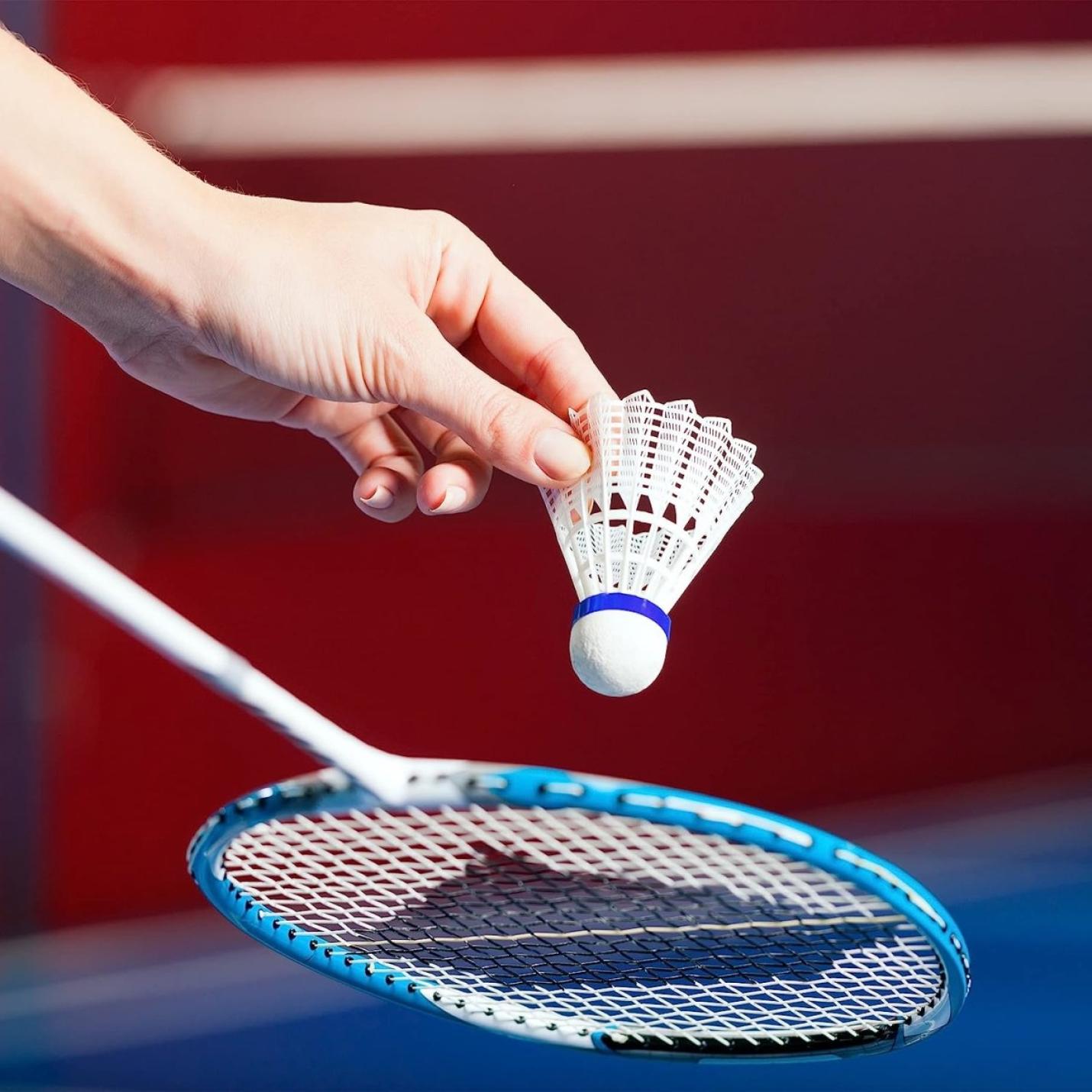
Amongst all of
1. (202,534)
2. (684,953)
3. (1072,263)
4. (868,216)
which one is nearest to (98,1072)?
(202,534)

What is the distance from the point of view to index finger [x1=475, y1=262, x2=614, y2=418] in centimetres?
81

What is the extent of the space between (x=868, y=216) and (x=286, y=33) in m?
0.74

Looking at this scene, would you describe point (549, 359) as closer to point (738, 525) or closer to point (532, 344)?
point (532, 344)

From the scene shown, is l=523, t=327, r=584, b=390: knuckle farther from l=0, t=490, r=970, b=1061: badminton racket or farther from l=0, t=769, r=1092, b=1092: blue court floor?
l=0, t=769, r=1092, b=1092: blue court floor

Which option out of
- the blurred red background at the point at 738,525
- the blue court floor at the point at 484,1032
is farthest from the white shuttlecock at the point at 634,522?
the blurred red background at the point at 738,525

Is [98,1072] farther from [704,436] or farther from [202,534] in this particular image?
[704,436]

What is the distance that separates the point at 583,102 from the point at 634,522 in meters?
1.27

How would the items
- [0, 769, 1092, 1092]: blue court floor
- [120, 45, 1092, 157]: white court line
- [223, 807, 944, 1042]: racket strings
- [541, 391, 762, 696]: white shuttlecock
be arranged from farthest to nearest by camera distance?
1. [120, 45, 1092, 157]: white court line
2. [0, 769, 1092, 1092]: blue court floor
3. [223, 807, 944, 1042]: racket strings
4. [541, 391, 762, 696]: white shuttlecock

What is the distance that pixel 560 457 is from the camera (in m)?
0.71

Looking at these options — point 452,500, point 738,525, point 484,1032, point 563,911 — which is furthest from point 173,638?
point 738,525

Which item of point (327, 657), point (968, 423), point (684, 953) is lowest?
point (684, 953)

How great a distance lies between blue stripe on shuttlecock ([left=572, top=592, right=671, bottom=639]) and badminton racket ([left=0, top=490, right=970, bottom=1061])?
8 centimetres

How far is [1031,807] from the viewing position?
1934mm

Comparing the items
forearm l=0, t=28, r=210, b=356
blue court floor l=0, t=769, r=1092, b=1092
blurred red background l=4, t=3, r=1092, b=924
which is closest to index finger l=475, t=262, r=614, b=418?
forearm l=0, t=28, r=210, b=356
